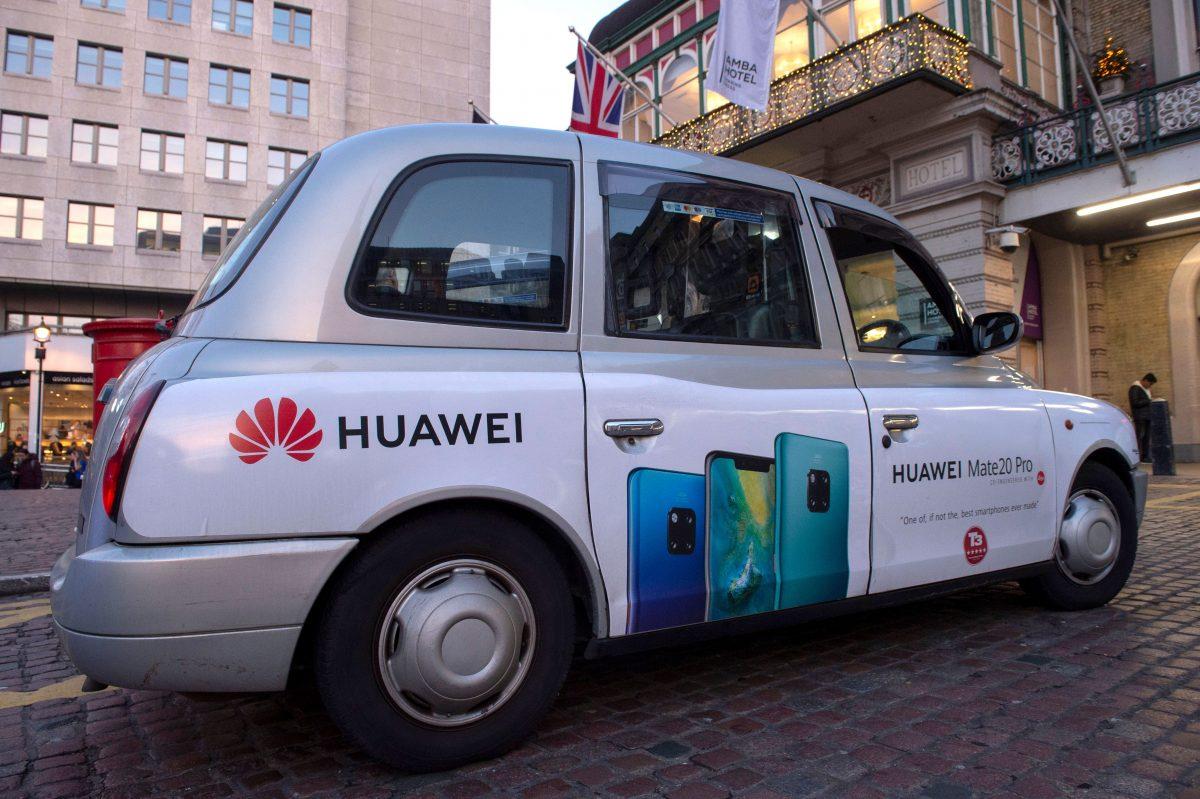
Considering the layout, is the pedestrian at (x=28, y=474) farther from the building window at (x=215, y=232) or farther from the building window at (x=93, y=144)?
the building window at (x=93, y=144)

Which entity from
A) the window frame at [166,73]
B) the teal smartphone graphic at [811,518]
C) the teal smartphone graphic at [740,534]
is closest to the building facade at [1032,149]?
the teal smartphone graphic at [811,518]

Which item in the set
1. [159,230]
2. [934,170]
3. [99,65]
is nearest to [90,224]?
[159,230]

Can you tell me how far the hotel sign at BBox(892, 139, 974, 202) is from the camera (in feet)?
47.8

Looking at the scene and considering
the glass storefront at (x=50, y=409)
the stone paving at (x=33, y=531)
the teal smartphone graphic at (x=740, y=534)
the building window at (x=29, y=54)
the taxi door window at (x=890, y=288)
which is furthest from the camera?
the glass storefront at (x=50, y=409)

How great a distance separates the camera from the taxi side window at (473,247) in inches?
92.5

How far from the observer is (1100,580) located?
4039 mm

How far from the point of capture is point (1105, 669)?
3.12 meters

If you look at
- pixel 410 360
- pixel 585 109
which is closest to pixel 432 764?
pixel 410 360

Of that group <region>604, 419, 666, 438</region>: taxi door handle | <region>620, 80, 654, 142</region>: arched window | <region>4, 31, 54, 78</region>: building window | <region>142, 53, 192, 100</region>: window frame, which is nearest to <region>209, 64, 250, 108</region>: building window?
<region>142, 53, 192, 100</region>: window frame

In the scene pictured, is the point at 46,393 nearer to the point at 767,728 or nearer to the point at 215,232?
the point at 215,232

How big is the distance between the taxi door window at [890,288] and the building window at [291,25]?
125 ft

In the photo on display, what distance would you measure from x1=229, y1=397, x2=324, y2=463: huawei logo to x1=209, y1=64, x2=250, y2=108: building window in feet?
122

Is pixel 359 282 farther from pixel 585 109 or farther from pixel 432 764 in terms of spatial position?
pixel 585 109

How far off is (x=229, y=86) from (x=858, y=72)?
29.4 m
